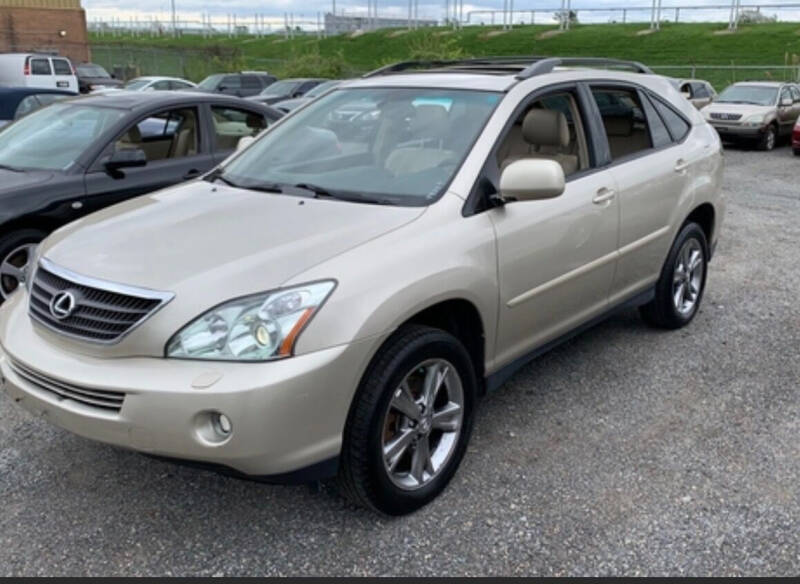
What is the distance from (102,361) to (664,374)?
316 cm

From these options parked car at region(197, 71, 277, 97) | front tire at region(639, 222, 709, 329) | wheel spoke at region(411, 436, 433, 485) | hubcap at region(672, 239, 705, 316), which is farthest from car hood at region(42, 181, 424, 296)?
A: parked car at region(197, 71, 277, 97)

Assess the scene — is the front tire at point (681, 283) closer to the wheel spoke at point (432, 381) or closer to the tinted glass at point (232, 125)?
the wheel spoke at point (432, 381)

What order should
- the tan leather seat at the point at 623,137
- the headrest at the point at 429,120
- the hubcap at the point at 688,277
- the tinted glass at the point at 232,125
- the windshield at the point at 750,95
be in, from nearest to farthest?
the headrest at the point at 429,120 < the tan leather seat at the point at 623,137 < the hubcap at the point at 688,277 < the tinted glass at the point at 232,125 < the windshield at the point at 750,95

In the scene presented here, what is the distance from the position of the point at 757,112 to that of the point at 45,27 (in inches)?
1400

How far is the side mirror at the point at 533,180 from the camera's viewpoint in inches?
126

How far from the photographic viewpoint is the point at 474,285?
3168mm

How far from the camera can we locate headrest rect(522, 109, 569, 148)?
3.93 meters

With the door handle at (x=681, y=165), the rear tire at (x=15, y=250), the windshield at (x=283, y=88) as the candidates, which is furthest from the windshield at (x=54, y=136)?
the windshield at (x=283, y=88)

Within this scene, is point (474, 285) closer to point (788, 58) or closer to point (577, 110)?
point (577, 110)

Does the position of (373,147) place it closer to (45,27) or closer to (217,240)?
(217,240)

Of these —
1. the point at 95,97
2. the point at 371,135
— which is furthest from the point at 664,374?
the point at 95,97

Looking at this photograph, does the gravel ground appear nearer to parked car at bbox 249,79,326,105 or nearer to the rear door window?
parked car at bbox 249,79,326,105

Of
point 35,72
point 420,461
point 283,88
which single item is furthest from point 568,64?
point 35,72

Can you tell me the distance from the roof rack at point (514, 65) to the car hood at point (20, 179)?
8.09 ft
